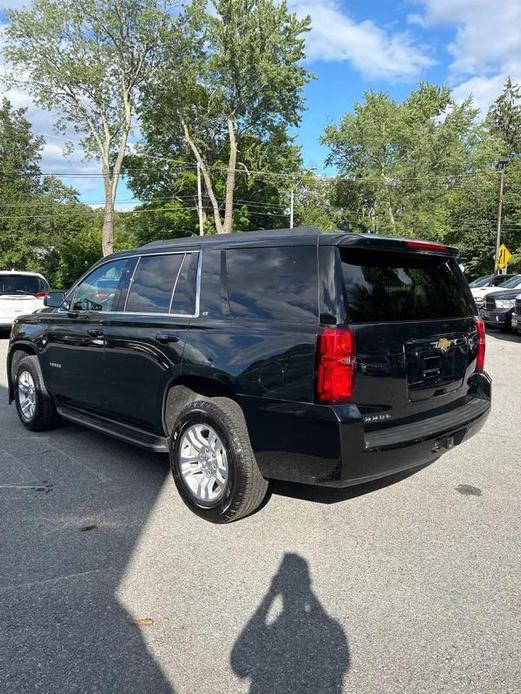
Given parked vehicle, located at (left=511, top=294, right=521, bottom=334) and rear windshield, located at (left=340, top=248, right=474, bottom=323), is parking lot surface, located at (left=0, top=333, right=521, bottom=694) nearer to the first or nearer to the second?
rear windshield, located at (left=340, top=248, right=474, bottom=323)

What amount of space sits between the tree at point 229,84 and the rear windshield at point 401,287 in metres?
32.4

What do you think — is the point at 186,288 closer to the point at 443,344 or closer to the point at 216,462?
the point at 216,462

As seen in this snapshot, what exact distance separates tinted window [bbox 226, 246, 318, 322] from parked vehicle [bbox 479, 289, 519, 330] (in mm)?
12865

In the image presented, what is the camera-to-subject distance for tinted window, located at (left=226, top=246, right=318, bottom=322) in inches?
129

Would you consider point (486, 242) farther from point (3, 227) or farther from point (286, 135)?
point (3, 227)

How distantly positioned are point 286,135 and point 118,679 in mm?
40885

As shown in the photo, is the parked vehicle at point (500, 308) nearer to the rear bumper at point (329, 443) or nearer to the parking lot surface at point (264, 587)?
the parking lot surface at point (264, 587)

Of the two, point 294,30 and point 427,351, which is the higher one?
point 294,30

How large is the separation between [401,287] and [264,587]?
1998mm

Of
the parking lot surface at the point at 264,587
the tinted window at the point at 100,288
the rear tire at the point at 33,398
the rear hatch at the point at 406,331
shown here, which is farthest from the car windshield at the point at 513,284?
the rear tire at the point at 33,398

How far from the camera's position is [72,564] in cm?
313

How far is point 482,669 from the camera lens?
2295mm

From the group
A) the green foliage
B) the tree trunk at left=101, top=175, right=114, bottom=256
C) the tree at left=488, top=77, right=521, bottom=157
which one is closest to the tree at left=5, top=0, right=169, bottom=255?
the tree trunk at left=101, top=175, right=114, bottom=256

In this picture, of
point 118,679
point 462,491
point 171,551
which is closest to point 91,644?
point 118,679
